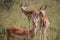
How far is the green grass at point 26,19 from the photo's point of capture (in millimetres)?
6586

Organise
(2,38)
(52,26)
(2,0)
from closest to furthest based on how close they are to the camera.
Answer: (2,38)
(52,26)
(2,0)

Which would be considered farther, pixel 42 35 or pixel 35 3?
pixel 35 3

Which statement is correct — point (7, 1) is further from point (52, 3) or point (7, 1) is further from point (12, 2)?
point (52, 3)

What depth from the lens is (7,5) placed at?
8992 mm

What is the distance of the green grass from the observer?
21.6ft

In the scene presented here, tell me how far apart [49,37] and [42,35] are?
595mm

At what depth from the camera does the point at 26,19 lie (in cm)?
721

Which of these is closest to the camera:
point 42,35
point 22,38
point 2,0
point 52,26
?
point 22,38

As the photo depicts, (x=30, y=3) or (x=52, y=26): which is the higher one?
(x=30, y=3)

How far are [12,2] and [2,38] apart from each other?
10.9 ft

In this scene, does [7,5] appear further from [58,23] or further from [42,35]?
[42,35]

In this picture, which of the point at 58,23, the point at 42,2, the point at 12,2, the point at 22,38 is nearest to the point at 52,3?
the point at 42,2

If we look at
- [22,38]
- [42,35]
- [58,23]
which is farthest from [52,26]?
[22,38]

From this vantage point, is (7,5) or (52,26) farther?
(7,5)
